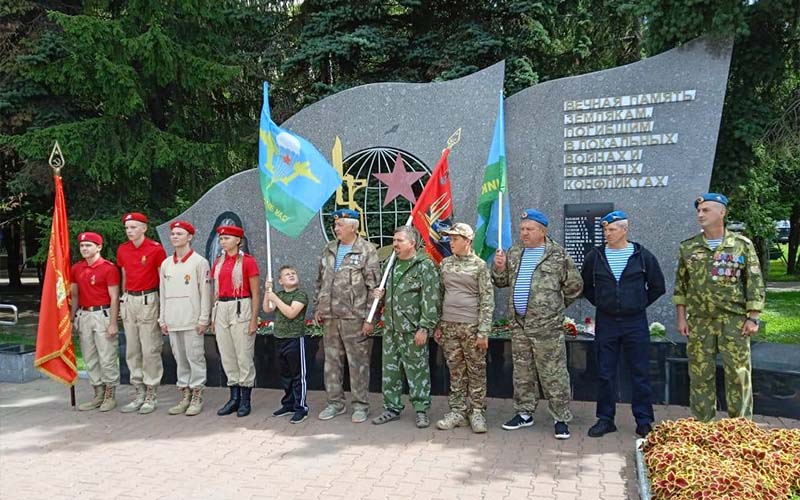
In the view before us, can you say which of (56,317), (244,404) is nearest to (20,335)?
(56,317)

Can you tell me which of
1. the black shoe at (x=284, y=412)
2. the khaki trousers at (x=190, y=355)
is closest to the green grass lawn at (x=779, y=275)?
the black shoe at (x=284, y=412)

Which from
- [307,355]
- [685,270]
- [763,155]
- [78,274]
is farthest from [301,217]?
[763,155]

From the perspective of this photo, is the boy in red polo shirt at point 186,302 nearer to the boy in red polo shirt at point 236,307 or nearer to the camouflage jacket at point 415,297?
the boy in red polo shirt at point 236,307

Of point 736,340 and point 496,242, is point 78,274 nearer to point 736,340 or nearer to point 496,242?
point 496,242

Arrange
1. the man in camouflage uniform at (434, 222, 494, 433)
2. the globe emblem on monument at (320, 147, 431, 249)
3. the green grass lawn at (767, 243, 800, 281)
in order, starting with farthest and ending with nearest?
the green grass lawn at (767, 243, 800, 281) < the globe emblem on monument at (320, 147, 431, 249) < the man in camouflage uniform at (434, 222, 494, 433)

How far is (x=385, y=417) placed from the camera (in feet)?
17.8

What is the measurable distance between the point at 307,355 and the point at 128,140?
546 centimetres

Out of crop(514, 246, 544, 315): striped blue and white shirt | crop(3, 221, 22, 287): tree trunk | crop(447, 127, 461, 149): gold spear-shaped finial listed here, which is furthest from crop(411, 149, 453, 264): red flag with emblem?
crop(3, 221, 22, 287): tree trunk

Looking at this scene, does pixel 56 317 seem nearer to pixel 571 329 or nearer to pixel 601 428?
pixel 571 329

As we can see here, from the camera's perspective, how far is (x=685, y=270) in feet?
15.9

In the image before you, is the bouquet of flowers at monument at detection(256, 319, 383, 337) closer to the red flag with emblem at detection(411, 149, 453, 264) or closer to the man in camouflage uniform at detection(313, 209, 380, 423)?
the man in camouflage uniform at detection(313, 209, 380, 423)

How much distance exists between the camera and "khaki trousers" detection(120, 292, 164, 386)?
19.6ft

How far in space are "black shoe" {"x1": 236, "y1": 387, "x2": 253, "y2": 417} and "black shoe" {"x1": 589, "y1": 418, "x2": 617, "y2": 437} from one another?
287 cm

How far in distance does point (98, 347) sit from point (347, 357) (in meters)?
2.38
